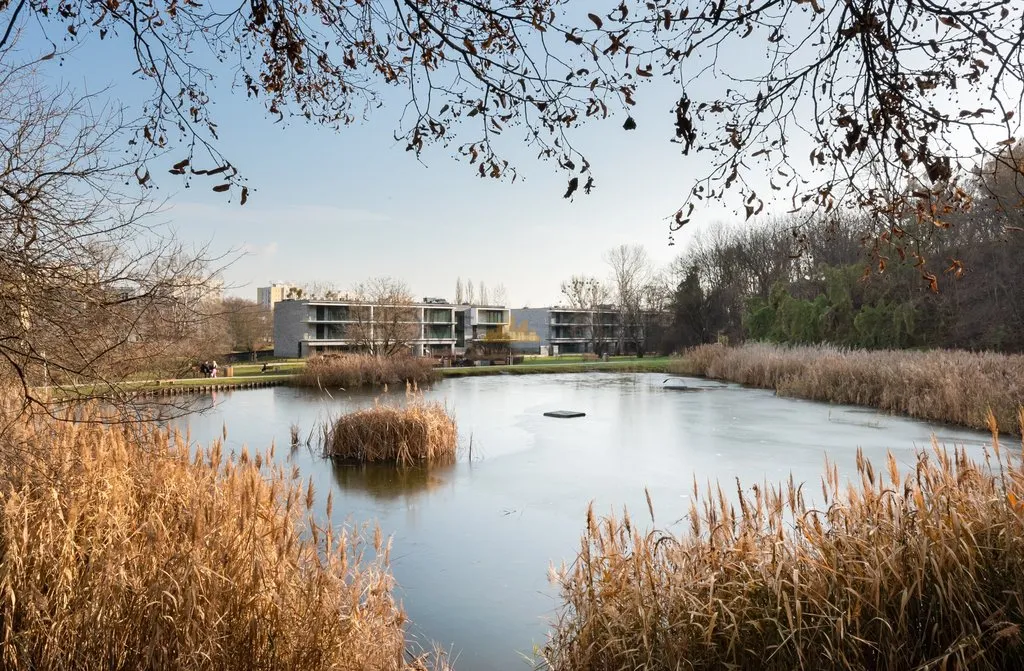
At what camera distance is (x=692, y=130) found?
8.06 ft

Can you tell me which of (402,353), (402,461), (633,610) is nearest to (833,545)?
(633,610)

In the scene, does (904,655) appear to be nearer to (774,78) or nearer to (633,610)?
(633,610)

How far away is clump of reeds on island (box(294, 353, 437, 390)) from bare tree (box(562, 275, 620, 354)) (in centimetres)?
2822

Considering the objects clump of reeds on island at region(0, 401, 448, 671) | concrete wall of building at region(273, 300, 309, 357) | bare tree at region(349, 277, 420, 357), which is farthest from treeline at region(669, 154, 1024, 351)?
concrete wall of building at region(273, 300, 309, 357)

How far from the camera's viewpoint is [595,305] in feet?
173

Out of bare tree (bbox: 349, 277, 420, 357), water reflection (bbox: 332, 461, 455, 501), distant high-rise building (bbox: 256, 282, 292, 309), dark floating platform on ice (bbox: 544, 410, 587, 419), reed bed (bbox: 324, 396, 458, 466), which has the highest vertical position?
distant high-rise building (bbox: 256, 282, 292, 309)

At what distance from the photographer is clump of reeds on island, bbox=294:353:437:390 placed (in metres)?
22.8

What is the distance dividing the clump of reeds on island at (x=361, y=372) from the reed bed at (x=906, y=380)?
38.0 feet

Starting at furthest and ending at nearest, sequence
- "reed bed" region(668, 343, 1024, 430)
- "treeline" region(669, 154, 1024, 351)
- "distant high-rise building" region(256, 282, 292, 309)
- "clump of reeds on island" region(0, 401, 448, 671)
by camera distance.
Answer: "distant high-rise building" region(256, 282, 292, 309), "treeline" region(669, 154, 1024, 351), "reed bed" region(668, 343, 1024, 430), "clump of reeds on island" region(0, 401, 448, 671)

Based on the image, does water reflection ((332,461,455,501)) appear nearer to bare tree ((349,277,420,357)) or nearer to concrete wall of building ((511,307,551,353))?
bare tree ((349,277,420,357))

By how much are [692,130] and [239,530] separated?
3100 mm

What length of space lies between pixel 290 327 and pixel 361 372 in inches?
1127

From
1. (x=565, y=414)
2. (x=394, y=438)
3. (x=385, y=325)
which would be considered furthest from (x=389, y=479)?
(x=385, y=325)

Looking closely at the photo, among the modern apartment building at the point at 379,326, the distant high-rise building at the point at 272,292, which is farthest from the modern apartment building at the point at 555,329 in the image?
the distant high-rise building at the point at 272,292
